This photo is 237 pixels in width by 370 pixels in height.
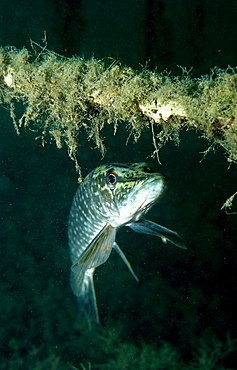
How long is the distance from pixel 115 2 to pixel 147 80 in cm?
1155

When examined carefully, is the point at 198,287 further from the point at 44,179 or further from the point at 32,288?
the point at 44,179

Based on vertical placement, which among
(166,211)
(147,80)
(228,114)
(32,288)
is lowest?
(32,288)

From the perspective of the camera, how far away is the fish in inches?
106

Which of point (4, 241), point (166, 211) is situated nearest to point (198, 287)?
point (166, 211)

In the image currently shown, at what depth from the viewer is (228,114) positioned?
2.16 meters

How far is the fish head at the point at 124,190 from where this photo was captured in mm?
2541

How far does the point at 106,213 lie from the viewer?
10.9 feet

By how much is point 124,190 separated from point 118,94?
3.46 ft

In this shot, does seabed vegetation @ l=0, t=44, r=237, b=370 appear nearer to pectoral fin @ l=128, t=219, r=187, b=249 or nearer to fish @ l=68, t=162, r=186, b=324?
fish @ l=68, t=162, r=186, b=324

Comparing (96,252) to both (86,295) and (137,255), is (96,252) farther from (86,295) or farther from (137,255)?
(137,255)

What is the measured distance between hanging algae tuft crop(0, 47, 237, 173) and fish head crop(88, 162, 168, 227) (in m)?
0.54

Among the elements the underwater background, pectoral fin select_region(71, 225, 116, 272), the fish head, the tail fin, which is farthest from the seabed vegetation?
the underwater background

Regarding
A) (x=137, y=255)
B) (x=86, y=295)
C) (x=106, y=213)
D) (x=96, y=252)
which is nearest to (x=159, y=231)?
(x=106, y=213)

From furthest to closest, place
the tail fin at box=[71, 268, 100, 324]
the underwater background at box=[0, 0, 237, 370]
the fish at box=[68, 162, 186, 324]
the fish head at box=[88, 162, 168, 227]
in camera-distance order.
A: the underwater background at box=[0, 0, 237, 370], the tail fin at box=[71, 268, 100, 324], the fish at box=[68, 162, 186, 324], the fish head at box=[88, 162, 168, 227]
